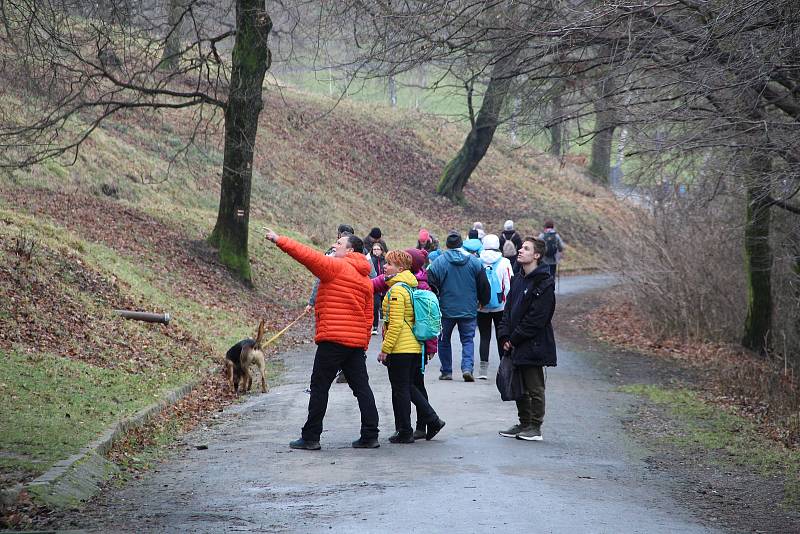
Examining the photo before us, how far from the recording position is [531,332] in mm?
10375

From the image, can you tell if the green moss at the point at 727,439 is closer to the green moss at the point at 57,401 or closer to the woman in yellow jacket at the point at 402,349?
the woman in yellow jacket at the point at 402,349

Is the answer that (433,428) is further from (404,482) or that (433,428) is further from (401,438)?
(404,482)

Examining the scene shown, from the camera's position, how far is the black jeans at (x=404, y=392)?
1015cm

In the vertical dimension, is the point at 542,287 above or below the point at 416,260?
below

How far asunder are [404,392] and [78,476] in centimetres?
328

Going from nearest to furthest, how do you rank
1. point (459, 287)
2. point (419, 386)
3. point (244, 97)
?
point (419, 386), point (459, 287), point (244, 97)

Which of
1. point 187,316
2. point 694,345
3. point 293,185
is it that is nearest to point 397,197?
point 293,185

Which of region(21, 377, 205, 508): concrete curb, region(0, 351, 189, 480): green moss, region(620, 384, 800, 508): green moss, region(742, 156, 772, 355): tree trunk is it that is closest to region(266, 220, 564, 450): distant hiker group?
region(21, 377, 205, 508): concrete curb

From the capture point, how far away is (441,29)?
1302cm

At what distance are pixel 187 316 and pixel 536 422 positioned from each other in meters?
8.36

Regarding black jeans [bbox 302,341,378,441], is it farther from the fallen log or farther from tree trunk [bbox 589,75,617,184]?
the fallen log

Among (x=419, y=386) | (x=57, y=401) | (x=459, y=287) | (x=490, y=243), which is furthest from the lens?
(x=490, y=243)

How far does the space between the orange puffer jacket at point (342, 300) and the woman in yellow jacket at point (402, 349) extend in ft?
1.35

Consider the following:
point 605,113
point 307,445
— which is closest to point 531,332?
point 307,445
